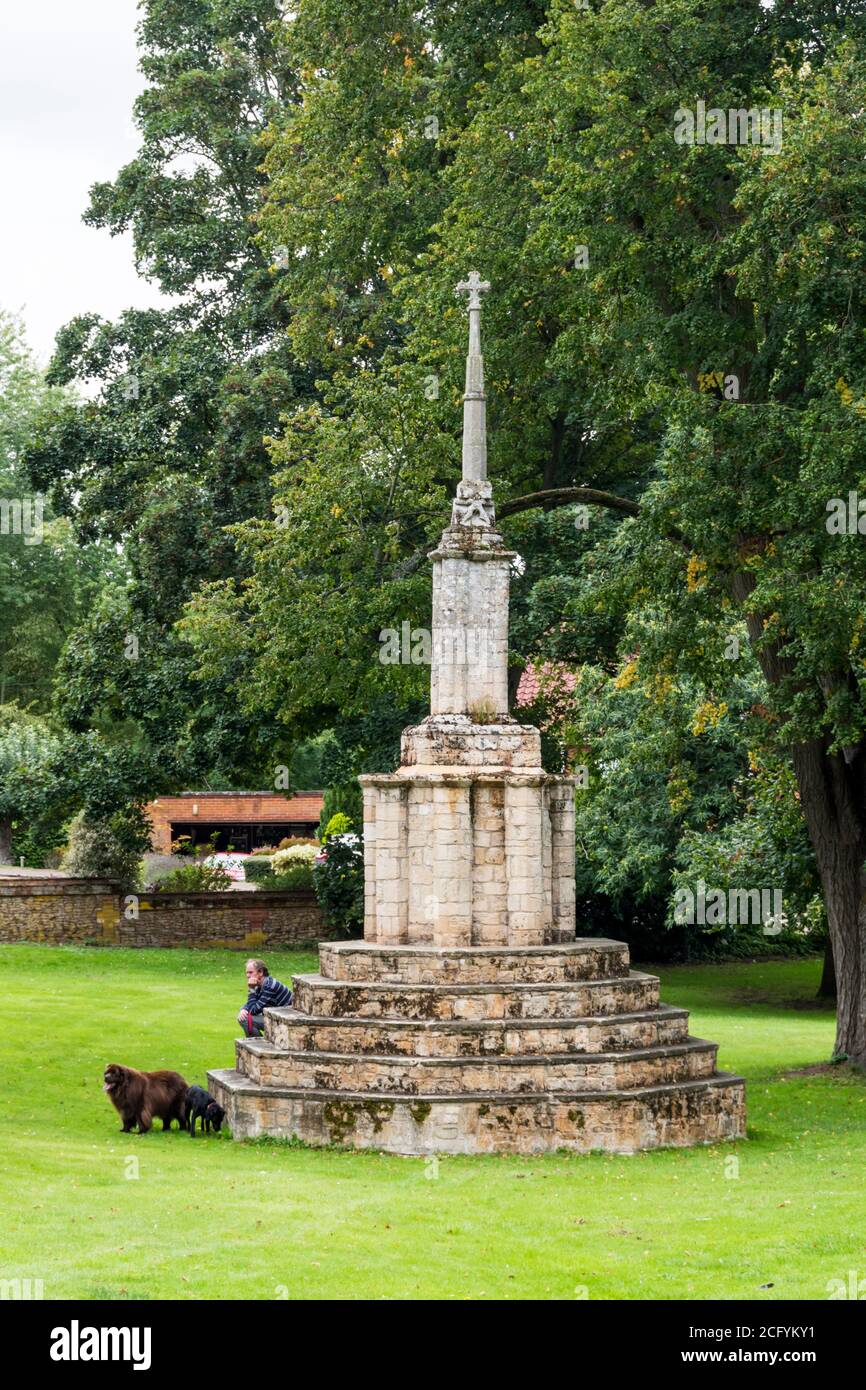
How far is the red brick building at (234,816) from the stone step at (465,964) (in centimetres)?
3854

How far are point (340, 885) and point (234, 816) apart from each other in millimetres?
19966

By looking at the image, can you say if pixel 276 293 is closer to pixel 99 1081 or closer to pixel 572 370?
pixel 572 370

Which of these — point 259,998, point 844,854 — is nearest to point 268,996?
point 259,998

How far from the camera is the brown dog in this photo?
20031 mm

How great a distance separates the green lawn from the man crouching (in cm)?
171

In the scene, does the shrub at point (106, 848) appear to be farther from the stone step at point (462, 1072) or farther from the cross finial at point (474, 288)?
the stone step at point (462, 1072)

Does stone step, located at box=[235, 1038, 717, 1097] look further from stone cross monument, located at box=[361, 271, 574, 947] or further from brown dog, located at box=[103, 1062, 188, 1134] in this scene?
stone cross monument, located at box=[361, 271, 574, 947]

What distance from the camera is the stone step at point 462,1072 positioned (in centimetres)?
1947

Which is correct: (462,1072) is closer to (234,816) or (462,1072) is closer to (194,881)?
(194,881)

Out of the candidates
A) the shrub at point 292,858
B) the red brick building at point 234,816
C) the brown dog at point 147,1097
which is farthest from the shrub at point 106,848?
the brown dog at point 147,1097

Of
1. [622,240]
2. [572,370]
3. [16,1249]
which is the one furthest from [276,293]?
[16,1249]

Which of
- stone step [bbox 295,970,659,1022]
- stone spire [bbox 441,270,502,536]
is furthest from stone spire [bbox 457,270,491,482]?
stone step [bbox 295,970,659,1022]

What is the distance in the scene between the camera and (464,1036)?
19.6m

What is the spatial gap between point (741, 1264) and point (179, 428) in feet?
104
